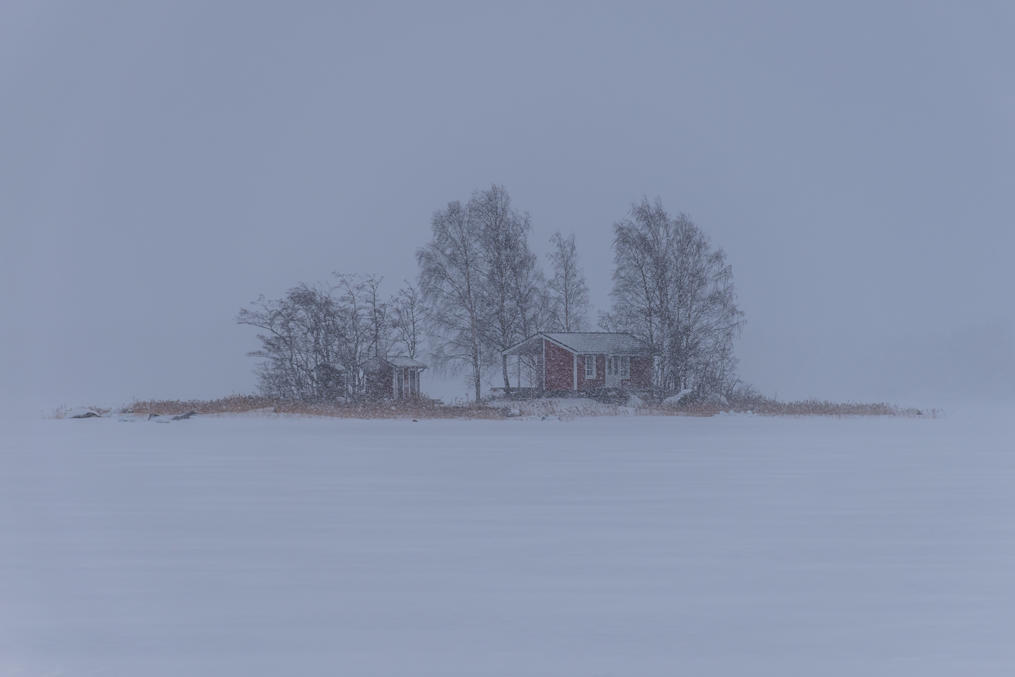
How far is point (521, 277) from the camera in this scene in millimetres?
49906

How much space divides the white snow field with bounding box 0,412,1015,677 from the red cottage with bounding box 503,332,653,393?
29.1 m

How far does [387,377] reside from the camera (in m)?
45.9

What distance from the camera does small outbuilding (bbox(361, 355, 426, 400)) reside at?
4438 cm

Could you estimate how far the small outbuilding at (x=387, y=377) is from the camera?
146 ft

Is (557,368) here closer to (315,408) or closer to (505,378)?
(505,378)

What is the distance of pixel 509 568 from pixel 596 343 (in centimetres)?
3966

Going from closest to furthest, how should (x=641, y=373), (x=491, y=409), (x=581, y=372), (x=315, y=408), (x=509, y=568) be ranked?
(x=509, y=568)
(x=315, y=408)
(x=491, y=409)
(x=581, y=372)
(x=641, y=373)

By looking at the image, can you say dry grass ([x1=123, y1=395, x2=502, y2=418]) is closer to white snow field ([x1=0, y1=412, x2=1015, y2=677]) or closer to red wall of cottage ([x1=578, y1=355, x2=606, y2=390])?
red wall of cottage ([x1=578, y1=355, x2=606, y2=390])

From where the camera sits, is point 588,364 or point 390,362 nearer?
point 390,362

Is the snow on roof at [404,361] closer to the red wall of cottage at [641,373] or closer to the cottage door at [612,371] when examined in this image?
the cottage door at [612,371]

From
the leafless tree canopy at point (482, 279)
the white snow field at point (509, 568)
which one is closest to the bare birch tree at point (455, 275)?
the leafless tree canopy at point (482, 279)

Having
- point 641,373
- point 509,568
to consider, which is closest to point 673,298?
point 641,373

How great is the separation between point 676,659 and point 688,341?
4074cm

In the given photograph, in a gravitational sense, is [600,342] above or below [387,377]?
above
